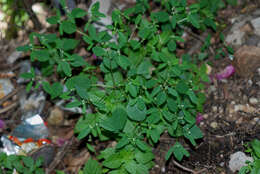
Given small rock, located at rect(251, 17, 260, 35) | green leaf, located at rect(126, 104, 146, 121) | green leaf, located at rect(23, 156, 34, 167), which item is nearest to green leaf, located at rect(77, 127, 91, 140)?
green leaf, located at rect(126, 104, 146, 121)

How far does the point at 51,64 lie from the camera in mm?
2830

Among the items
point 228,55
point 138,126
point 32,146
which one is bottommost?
point 32,146

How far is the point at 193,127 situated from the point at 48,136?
1560 millimetres

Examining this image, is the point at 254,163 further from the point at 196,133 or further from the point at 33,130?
the point at 33,130

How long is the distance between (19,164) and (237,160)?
1864mm

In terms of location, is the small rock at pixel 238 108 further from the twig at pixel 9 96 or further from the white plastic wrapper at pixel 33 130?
the twig at pixel 9 96

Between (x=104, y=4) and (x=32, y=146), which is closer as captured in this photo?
(x=32, y=146)

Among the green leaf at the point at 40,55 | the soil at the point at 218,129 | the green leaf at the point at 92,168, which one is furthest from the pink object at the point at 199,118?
the green leaf at the point at 40,55

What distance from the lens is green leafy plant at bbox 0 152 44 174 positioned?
2.40 metres

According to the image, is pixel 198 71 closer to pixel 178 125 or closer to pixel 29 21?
pixel 178 125

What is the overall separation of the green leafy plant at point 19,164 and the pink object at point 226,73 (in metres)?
1.87

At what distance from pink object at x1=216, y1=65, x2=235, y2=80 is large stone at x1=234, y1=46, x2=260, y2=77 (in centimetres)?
5

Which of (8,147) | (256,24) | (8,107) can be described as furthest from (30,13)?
(256,24)

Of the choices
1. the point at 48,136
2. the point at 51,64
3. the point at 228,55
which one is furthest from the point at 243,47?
the point at 48,136
